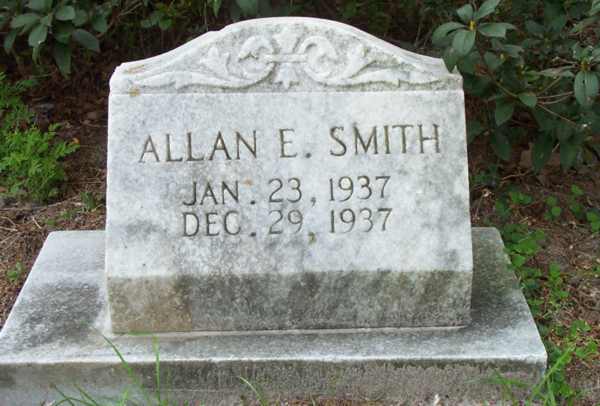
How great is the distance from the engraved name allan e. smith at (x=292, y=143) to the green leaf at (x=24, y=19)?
1.16m

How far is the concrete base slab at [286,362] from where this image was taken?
2.78 metres

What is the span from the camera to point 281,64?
2.82 meters

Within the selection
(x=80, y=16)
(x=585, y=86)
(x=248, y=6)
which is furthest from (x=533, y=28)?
(x=80, y=16)

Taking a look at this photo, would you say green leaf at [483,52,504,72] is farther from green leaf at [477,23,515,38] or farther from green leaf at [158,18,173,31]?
green leaf at [158,18,173,31]

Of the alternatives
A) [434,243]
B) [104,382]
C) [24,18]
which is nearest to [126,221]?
[104,382]

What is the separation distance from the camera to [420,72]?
9.33ft

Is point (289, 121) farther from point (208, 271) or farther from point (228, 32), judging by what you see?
point (208, 271)

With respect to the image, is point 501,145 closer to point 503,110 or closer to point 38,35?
Answer: point 503,110

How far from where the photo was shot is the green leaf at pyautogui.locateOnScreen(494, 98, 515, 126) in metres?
3.45

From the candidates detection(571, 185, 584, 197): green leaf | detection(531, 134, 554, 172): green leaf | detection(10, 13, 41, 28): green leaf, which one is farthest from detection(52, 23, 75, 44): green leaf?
detection(571, 185, 584, 197): green leaf

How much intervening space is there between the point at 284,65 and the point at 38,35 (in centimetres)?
130

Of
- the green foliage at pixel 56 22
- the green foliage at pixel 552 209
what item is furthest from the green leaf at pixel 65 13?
the green foliage at pixel 552 209

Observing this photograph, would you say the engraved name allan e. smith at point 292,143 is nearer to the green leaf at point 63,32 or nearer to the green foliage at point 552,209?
the green leaf at point 63,32

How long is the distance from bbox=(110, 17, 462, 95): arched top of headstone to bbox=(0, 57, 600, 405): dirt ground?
46.9 inches
